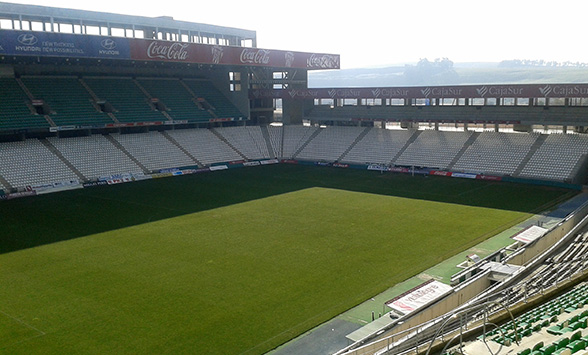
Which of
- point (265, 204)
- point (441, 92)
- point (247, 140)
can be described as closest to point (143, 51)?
point (247, 140)

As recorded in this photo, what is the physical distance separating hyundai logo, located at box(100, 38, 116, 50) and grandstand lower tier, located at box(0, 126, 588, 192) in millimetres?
9172

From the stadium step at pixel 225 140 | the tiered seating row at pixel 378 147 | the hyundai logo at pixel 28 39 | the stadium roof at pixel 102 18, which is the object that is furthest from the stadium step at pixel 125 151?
the tiered seating row at pixel 378 147

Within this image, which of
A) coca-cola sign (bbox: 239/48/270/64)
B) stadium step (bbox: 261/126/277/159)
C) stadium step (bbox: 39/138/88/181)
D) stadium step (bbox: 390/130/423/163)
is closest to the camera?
stadium step (bbox: 39/138/88/181)

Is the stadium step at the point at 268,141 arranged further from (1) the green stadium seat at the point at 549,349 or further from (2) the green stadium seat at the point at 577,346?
(2) the green stadium seat at the point at 577,346

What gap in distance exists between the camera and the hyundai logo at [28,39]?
40244 mm

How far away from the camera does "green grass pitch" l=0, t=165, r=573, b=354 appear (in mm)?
16422

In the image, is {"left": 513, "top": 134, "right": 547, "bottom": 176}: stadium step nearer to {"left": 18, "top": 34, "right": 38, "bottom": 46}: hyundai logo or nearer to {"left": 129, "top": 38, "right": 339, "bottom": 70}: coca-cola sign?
{"left": 129, "top": 38, "right": 339, "bottom": 70}: coca-cola sign

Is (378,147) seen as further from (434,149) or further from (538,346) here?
(538,346)

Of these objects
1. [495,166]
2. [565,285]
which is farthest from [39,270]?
[495,166]

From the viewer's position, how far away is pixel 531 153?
44.3 meters

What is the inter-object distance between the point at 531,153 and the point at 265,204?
83.7ft

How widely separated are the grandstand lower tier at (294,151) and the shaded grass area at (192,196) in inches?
115

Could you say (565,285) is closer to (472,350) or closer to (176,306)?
(472,350)

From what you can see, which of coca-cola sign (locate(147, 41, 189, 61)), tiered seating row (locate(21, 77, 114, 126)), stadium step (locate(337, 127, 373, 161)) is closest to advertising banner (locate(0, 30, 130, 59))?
coca-cola sign (locate(147, 41, 189, 61))
